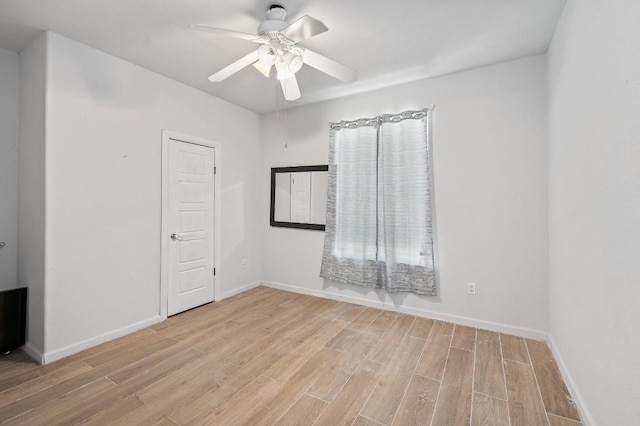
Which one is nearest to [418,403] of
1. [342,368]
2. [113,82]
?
[342,368]

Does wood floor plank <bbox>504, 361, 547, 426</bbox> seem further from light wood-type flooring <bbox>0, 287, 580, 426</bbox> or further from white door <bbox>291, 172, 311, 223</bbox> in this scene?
white door <bbox>291, 172, 311, 223</bbox>

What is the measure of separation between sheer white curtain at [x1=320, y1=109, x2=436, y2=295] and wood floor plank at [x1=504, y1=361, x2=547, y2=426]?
1039 mm

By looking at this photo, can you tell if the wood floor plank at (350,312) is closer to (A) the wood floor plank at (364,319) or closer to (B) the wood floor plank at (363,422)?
(A) the wood floor plank at (364,319)

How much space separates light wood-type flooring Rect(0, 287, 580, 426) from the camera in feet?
5.63

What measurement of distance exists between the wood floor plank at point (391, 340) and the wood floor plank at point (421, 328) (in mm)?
51

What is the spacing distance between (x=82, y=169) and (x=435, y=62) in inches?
138

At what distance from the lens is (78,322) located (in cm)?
246

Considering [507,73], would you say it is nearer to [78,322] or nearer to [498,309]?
[498,309]

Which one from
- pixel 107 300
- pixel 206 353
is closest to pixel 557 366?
pixel 206 353

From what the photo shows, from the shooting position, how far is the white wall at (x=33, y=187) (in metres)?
2.31

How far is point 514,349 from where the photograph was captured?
2480 millimetres

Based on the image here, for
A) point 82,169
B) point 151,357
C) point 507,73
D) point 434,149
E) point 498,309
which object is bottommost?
point 151,357

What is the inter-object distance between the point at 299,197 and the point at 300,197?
0.06 ft

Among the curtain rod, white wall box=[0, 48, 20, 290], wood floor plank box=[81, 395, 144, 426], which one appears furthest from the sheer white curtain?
white wall box=[0, 48, 20, 290]
